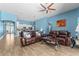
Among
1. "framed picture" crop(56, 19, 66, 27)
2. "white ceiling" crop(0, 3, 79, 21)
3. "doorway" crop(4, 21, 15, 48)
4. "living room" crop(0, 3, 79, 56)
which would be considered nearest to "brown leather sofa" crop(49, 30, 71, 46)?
"living room" crop(0, 3, 79, 56)

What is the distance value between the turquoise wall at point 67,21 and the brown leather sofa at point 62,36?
0.29ft

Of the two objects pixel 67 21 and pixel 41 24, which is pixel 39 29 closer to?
pixel 41 24

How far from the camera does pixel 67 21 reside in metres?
2.42

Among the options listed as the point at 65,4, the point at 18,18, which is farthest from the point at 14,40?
the point at 65,4

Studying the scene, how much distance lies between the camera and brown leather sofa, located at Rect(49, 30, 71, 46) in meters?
2.42

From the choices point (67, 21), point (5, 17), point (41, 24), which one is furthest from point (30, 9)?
point (67, 21)

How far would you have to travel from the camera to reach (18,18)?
2.44 meters

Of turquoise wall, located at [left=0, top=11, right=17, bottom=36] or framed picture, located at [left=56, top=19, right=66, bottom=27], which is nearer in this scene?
turquoise wall, located at [left=0, top=11, right=17, bottom=36]

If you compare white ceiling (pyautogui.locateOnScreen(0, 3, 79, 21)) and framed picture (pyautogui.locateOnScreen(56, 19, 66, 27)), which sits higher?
white ceiling (pyautogui.locateOnScreen(0, 3, 79, 21))

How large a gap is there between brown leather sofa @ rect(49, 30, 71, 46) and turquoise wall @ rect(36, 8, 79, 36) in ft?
0.29

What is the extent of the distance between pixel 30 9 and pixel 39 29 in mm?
463

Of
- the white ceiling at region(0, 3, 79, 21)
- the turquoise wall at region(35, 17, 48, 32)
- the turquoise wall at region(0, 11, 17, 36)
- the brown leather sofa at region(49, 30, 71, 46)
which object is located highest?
the white ceiling at region(0, 3, 79, 21)

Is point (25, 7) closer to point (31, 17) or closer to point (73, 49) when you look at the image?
point (31, 17)

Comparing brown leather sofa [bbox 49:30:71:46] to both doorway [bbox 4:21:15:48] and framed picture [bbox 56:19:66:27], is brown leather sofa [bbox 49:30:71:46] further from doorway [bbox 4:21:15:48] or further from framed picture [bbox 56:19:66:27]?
doorway [bbox 4:21:15:48]
